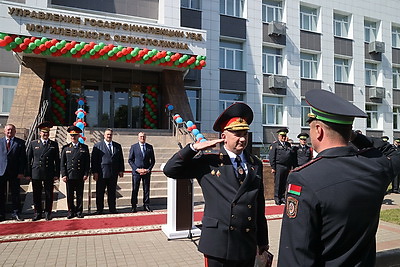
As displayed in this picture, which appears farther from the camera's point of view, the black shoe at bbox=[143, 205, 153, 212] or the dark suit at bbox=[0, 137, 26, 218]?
the black shoe at bbox=[143, 205, 153, 212]

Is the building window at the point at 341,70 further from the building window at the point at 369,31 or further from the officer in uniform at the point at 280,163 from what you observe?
the officer in uniform at the point at 280,163

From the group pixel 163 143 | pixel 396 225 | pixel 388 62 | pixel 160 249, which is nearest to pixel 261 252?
pixel 160 249

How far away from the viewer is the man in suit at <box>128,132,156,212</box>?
743cm

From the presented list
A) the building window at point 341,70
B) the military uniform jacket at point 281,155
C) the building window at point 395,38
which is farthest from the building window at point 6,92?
the building window at point 395,38

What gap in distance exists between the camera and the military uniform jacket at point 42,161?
6.59 metres

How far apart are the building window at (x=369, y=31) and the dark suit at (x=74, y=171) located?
23894mm

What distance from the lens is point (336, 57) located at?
21.9 meters

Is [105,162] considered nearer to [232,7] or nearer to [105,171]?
[105,171]

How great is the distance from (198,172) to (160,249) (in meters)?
2.64

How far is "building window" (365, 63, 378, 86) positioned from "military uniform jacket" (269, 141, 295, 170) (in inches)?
709

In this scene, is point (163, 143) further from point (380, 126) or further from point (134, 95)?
point (380, 126)

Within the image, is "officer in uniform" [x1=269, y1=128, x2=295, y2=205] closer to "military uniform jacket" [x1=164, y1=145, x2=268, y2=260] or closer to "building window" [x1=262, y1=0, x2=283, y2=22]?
"military uniform jacket" [x1=164, y1=145, x2=268, y2=260]

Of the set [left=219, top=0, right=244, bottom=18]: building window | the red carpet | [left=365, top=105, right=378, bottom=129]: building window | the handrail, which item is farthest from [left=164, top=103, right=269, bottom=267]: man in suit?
[left=365, top=105, right=378, bottom=129]: building window

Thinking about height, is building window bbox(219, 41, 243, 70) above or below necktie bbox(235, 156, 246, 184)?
above
